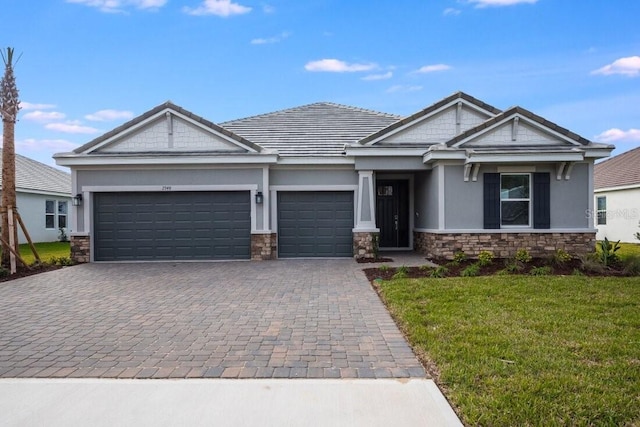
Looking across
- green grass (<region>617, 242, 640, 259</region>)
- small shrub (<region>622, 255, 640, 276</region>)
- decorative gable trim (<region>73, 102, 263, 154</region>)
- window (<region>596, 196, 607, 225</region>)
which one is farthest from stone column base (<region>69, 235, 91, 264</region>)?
window (<region>596, 196, 607, 225</region>)

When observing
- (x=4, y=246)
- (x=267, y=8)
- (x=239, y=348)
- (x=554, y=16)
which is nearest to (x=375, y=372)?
(x=239, y=348)

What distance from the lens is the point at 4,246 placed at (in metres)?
10.8

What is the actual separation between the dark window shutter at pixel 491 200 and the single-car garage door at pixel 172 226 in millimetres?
A: 7361

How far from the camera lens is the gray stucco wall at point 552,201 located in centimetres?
→ 1205

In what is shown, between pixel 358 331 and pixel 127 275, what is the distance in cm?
727

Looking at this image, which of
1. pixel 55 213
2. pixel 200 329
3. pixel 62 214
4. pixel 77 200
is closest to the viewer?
pixel 200 329

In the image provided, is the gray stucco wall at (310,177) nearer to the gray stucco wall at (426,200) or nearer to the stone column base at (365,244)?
the stone column base at (365,244)

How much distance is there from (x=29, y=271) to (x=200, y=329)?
329 inches

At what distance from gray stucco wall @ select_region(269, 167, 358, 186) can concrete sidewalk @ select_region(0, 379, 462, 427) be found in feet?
31.8

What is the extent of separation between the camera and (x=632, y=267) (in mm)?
9414

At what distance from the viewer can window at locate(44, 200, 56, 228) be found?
22.2 m

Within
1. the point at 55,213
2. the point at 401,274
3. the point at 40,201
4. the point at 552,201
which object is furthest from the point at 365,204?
the point at 55,213

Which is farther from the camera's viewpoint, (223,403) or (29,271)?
(29,271)

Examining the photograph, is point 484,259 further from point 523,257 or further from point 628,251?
point 628,251
